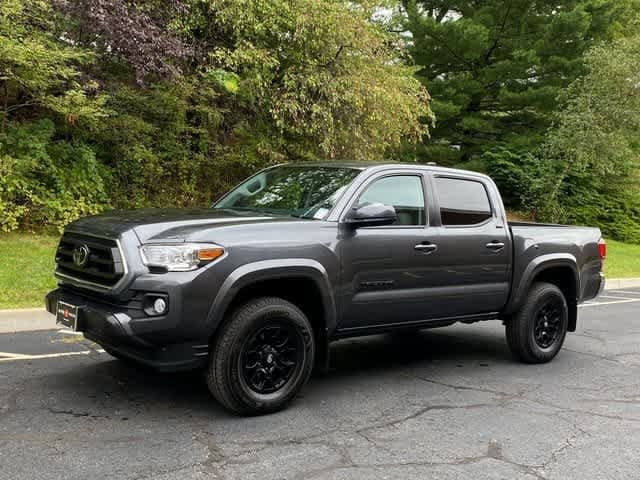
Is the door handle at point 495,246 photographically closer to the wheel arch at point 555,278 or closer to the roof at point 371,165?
the wheel arch at point 555,278

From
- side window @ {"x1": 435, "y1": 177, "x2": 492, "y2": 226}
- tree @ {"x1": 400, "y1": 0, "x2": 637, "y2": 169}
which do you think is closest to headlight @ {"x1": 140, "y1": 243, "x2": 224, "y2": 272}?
side window @ {"x1": 435, "y1": 177, "x2": 492, "y2": 226}

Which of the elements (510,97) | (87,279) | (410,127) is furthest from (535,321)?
(510,97)

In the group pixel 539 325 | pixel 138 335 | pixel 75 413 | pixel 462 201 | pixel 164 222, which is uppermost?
pixel 462 201

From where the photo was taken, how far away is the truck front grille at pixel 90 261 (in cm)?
423

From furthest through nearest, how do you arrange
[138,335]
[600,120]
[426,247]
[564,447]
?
[600,120]
[426,247]
[564,447]
[138,335]

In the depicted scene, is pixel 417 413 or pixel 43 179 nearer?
pixel 417 413

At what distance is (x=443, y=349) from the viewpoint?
279 inches

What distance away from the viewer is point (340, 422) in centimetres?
457

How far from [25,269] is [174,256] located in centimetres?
595

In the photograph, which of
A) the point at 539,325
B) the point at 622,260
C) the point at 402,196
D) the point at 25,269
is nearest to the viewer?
the point at 402,196

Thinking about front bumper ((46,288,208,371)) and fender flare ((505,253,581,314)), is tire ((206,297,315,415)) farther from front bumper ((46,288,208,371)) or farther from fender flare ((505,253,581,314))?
fender flare ((505,253,581,314))

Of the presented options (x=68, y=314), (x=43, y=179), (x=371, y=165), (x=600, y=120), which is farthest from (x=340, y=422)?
(x=600, y=120)

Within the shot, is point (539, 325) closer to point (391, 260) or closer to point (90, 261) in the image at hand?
point (391, 260)

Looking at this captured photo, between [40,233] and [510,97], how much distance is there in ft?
61.4
